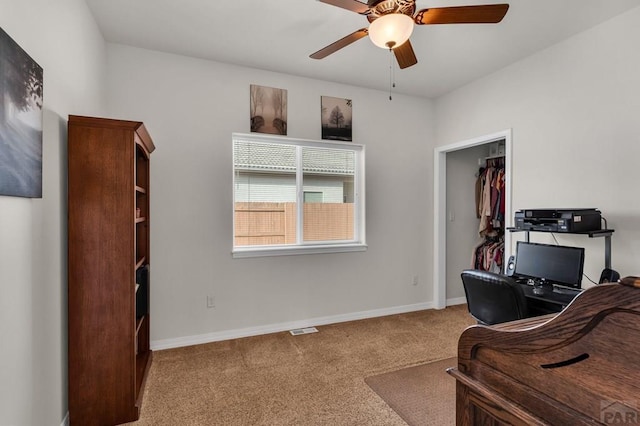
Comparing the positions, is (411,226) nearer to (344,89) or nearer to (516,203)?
(516,203)

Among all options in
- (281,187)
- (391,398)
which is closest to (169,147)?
(281,187)

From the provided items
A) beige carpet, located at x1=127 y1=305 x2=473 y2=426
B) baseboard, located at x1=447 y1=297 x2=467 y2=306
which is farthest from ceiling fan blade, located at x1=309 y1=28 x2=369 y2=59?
baseboard, located at x1=447 y1=297 x2=467 y2=306

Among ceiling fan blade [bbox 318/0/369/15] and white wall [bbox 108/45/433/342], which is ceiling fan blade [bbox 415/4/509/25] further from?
white wall [bbox 108/45/433/342]

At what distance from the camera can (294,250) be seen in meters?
3.52

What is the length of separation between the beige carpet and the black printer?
53.3 inches

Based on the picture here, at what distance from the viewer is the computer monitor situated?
2.42 m

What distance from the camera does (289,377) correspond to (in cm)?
253

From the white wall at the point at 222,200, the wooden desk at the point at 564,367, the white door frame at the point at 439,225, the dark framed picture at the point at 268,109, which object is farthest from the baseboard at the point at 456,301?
the wooden desk at the point at 564,367

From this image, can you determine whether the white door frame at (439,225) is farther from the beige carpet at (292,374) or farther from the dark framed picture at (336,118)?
the dark framed picture at (336,118)

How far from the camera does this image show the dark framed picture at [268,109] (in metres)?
3.35

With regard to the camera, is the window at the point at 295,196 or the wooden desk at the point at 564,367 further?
the window at the point at 295,196

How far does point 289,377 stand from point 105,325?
4.38 ft

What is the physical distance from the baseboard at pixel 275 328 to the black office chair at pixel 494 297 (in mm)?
1589

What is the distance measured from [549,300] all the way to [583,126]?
149 cm
